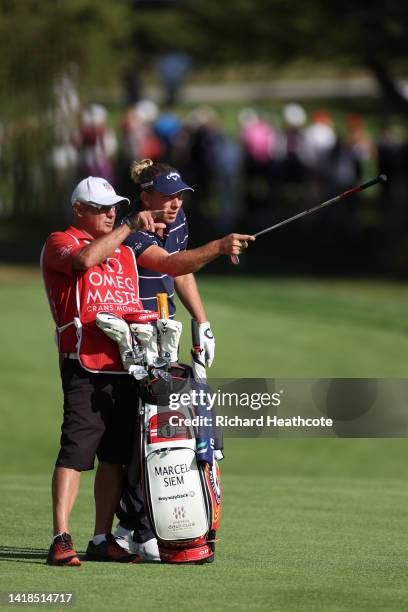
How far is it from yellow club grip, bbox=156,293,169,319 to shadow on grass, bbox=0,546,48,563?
51.2 inches

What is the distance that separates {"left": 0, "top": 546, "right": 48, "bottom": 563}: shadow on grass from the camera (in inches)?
278

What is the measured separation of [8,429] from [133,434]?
7662 mm

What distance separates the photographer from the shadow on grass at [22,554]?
7062 millimetres

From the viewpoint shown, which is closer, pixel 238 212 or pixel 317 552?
pixel 317 552

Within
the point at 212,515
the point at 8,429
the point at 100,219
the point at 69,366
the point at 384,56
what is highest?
the point at 384,56

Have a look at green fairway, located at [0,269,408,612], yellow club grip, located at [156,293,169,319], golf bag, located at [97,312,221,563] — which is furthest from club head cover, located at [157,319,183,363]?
green fairway, located at [0,269,408,612]

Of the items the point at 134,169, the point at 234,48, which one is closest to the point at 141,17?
the point at 234,48

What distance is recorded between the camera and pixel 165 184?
7469mm

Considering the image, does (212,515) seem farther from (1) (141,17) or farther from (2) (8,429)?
(1) (141,17)

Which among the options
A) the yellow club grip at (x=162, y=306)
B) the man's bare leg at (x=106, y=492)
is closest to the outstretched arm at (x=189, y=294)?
the yellow club grip at (x=162, y=306)

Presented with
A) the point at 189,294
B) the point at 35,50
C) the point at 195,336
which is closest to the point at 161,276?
the point at 189,294

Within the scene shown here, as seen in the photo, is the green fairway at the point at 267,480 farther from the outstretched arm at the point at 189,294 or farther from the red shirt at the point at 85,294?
the outstretched arm at the point at 189,294

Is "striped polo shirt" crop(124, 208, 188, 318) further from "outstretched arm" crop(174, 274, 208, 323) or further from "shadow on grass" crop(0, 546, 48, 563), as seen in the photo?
"shadow on grass" crop(0, 546, 48, 563)

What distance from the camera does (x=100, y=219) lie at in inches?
285
